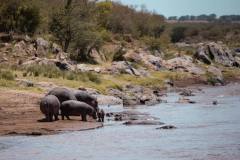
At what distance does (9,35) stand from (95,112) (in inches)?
1169

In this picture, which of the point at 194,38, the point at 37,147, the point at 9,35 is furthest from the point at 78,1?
the point at 194,38

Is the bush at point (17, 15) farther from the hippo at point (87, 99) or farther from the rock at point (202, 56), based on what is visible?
the hippo at point (87, 99)

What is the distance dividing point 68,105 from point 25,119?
223 cm

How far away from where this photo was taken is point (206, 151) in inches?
824

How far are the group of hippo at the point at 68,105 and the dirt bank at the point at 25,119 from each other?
0.46 m

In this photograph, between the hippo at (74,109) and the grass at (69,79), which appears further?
the grass at (69,79)

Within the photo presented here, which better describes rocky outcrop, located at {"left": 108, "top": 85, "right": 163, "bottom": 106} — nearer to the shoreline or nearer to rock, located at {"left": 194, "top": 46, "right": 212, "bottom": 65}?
the shoreline

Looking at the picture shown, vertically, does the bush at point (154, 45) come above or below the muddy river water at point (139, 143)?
above

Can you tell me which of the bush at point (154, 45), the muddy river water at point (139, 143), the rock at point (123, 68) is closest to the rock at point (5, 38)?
the rock at point (123, 68)

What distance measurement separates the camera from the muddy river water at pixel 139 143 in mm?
20125

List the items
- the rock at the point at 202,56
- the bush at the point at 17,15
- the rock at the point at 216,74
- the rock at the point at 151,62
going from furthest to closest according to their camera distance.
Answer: the rock at the point at 202,56, the rock at the point at 151,62, the rock at the point at 216,74, the bush at the point at 17,15

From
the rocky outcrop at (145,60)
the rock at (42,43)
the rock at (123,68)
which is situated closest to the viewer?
the rock at (42,43)

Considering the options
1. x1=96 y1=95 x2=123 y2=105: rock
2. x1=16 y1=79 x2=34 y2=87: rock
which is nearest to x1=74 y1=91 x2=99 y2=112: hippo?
x1=16 y1=79 x2=34 y2=87: rock

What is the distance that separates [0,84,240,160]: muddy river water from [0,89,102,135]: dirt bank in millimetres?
800
